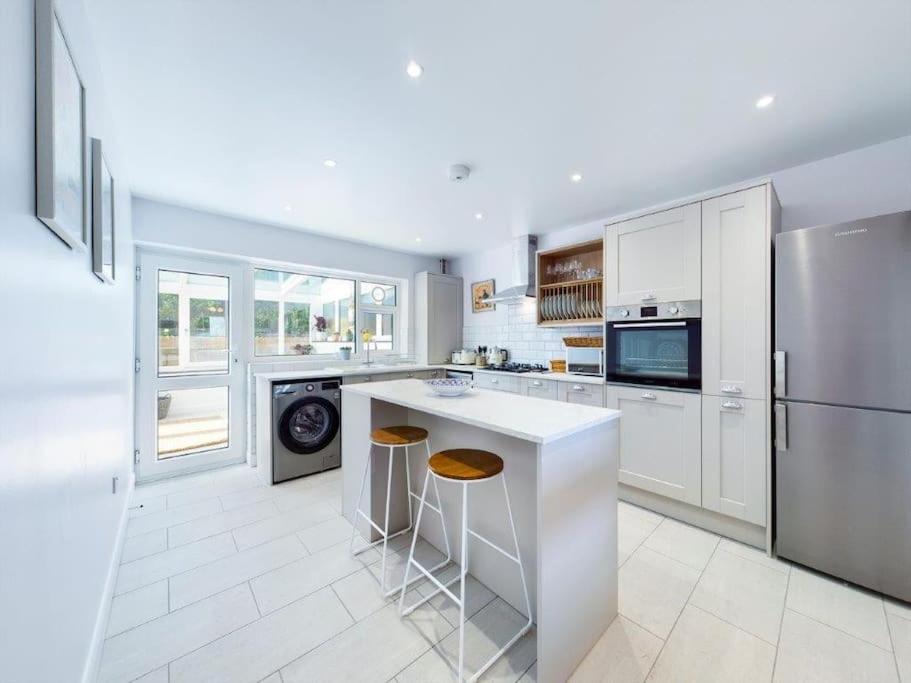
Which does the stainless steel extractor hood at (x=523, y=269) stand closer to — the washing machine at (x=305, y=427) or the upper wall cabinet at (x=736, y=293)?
the upper wall cabinet at (x=736, y=293)

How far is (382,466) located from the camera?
7.18ft

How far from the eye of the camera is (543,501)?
1.22 m

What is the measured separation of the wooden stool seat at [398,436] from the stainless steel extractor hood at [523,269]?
2.42 m

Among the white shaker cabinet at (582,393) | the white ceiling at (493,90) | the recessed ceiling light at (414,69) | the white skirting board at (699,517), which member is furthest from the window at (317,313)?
the white skirting board at (699,517)

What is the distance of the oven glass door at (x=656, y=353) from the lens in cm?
240

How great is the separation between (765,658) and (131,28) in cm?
356

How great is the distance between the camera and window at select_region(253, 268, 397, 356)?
12.4 feet

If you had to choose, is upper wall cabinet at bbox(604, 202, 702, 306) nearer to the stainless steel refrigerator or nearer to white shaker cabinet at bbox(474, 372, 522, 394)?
the stainless steel refrigerator

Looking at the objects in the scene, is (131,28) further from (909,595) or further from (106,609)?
(909,595)

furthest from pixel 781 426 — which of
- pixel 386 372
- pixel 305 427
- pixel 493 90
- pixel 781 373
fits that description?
pixel 305 427

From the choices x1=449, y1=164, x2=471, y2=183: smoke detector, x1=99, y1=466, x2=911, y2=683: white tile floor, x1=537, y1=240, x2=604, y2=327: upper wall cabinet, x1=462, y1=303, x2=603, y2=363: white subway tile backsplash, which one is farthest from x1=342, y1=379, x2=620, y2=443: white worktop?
x1=462, y1=303, x2=603, y2=363: white subway tile backsplash

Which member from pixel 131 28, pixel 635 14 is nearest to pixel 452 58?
pixel 635 14

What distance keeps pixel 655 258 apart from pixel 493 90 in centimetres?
168

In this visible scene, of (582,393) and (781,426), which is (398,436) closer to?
(582,393)
